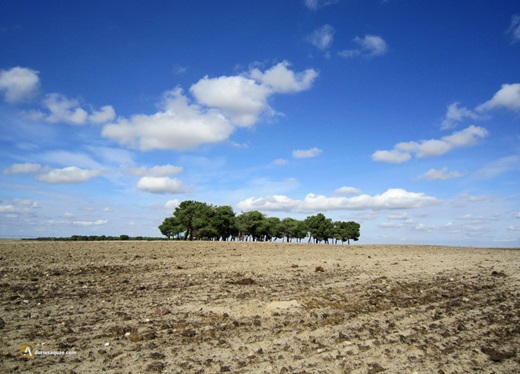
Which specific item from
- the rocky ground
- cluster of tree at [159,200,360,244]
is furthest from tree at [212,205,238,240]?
the rocky ground

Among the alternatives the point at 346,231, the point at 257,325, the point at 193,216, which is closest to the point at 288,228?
the point at 346,231

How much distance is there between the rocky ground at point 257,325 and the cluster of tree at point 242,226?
83.6 meters

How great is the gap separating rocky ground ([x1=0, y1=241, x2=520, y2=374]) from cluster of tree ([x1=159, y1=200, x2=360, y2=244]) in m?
83.6

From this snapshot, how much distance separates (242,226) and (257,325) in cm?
10225

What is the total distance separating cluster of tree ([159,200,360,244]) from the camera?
97.0 meters

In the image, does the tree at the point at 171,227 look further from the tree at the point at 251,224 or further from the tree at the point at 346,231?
the tree at the point at 346,231

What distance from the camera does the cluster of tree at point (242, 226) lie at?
9700 cm

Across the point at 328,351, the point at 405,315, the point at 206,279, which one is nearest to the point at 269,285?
the point at 206,279

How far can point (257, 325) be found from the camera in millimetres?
7781

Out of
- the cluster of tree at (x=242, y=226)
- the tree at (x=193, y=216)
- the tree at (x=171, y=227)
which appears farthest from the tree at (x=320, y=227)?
the tree at (x=171, y=227)

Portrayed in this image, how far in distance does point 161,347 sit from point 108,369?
1104mm

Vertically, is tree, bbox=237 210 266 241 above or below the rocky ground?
above

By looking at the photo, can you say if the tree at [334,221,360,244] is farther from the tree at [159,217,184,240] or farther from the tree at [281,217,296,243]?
the tree at [159,217,184,240]

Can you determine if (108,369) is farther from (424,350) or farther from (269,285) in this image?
(269,285)
